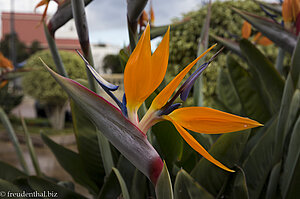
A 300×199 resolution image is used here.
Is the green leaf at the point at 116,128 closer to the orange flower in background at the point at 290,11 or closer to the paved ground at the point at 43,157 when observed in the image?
the orange flower in background at the point at 290,11

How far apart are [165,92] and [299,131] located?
0.22m

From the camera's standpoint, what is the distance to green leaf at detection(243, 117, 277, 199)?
455 mm

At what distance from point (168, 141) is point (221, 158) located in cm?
7

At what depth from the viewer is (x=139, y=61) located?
0.80 ft

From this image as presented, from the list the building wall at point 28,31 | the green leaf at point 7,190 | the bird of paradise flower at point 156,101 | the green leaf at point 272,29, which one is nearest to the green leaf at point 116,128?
the bird of paradise flower at point 156,101

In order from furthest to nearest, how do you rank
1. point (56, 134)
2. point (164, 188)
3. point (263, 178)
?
point (56, 134) < point (263, 178) < point (164, 188)

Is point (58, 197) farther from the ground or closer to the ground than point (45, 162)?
farther from the ground

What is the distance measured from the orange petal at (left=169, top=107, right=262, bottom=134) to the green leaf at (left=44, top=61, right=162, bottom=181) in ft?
0.13

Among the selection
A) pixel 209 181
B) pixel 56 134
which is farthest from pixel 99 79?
pixel 56 134

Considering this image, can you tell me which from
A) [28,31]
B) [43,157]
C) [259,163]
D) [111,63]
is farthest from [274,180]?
[28,31]

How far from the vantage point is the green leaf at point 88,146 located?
499 millimetres

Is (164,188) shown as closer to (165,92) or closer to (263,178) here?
(165,92)

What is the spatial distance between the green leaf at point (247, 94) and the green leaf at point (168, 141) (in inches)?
9.3

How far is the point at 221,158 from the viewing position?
42cm
